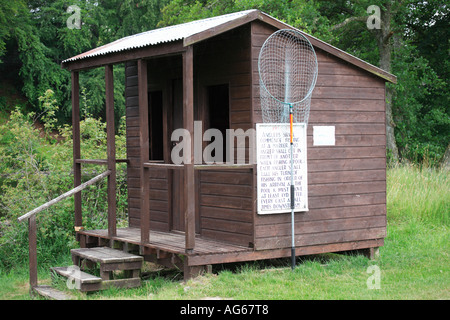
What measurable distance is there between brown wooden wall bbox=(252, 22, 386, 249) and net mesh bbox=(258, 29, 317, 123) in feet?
0.56

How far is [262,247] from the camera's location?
8078 millimetres

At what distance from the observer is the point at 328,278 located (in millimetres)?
7930

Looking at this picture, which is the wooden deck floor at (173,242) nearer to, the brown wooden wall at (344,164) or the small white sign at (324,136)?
the brown wooden wall at (344,164)

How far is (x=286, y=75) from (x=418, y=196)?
5576mm

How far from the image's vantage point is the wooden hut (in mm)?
7996

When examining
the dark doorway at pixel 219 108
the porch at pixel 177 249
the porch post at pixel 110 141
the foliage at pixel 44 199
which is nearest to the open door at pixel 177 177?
the porch at pixel 177 249

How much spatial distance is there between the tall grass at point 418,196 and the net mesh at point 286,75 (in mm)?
4864

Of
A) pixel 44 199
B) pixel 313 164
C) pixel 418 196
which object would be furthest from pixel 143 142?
pixel 418 196

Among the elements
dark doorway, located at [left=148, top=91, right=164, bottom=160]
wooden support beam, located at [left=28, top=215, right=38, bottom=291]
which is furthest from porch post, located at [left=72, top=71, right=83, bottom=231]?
wooden support beam, located at [left=28, top=215, right=38, bottom=291]

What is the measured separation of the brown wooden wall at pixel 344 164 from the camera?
28.5ft

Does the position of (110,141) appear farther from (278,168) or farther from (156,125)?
(278,168)

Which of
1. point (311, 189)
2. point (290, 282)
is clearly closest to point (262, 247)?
point (290, 282)

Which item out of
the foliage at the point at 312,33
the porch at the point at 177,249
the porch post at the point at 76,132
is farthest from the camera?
the foliage at the point at 312,33
